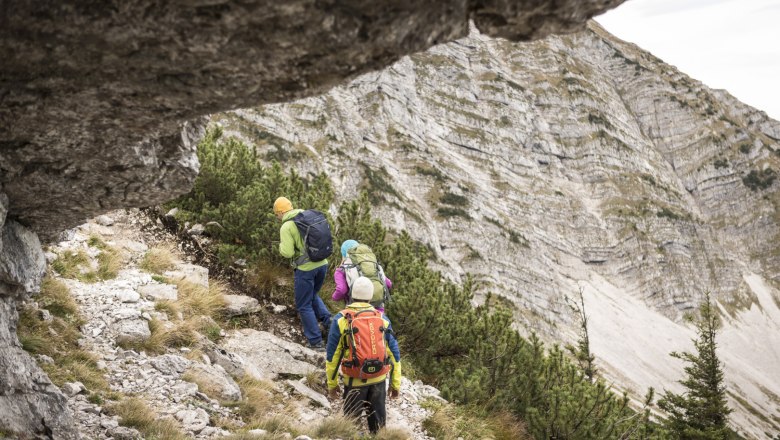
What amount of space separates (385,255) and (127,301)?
5479 mm

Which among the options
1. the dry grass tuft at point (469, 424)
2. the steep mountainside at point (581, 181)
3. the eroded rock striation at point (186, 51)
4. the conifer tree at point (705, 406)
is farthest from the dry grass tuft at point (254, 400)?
the steep mountainside at point (581, 181)

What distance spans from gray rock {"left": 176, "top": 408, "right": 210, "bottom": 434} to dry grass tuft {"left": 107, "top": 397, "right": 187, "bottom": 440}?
5.3 inches

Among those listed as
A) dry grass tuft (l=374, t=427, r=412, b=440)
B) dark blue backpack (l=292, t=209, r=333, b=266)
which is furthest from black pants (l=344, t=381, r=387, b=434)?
dark blue backpack (l=292, t=209, r=333, b=266)

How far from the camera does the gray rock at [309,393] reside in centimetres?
691

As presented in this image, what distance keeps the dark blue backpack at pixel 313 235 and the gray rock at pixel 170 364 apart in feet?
7.93

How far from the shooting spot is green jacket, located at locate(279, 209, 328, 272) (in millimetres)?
7707

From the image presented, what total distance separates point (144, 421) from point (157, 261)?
168 inches

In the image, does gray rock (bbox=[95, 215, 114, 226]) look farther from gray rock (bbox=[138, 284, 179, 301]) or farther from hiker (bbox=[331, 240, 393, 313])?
hiker (bbox=[331, 240, 393, 313])

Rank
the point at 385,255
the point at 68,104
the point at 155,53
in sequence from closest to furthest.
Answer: the point at 155,53, the point at 68,104, the point at 385,255

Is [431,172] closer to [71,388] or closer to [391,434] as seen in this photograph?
[391,434]

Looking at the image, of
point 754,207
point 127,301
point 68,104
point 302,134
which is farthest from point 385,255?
point 754,207

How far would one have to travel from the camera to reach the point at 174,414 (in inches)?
213

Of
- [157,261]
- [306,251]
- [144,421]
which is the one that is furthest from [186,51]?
[157,261]

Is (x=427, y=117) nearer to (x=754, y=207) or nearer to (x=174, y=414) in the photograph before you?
(x=754, y=207)
